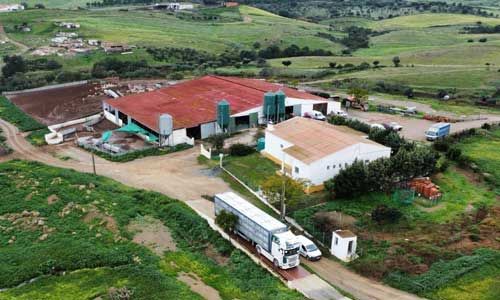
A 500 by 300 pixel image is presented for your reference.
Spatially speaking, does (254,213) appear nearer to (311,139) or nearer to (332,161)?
(332,161)

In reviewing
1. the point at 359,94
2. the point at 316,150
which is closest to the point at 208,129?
the point at 316,150

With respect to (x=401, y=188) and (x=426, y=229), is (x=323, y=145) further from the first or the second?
(x=426, y=229)

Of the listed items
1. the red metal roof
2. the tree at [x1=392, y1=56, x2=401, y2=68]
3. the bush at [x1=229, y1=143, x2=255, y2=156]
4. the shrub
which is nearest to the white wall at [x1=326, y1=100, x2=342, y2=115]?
the red metal roof

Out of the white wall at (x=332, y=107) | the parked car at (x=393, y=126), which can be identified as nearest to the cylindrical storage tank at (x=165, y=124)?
the white wall at (x=332, y=107)

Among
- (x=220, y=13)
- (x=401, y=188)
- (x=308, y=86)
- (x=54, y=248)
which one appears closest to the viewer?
(x=54, y=248)

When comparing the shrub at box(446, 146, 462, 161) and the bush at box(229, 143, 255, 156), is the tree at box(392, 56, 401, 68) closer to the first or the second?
the shrub at box(446, 146, 462, 161)

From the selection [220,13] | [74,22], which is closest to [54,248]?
[74,22]
